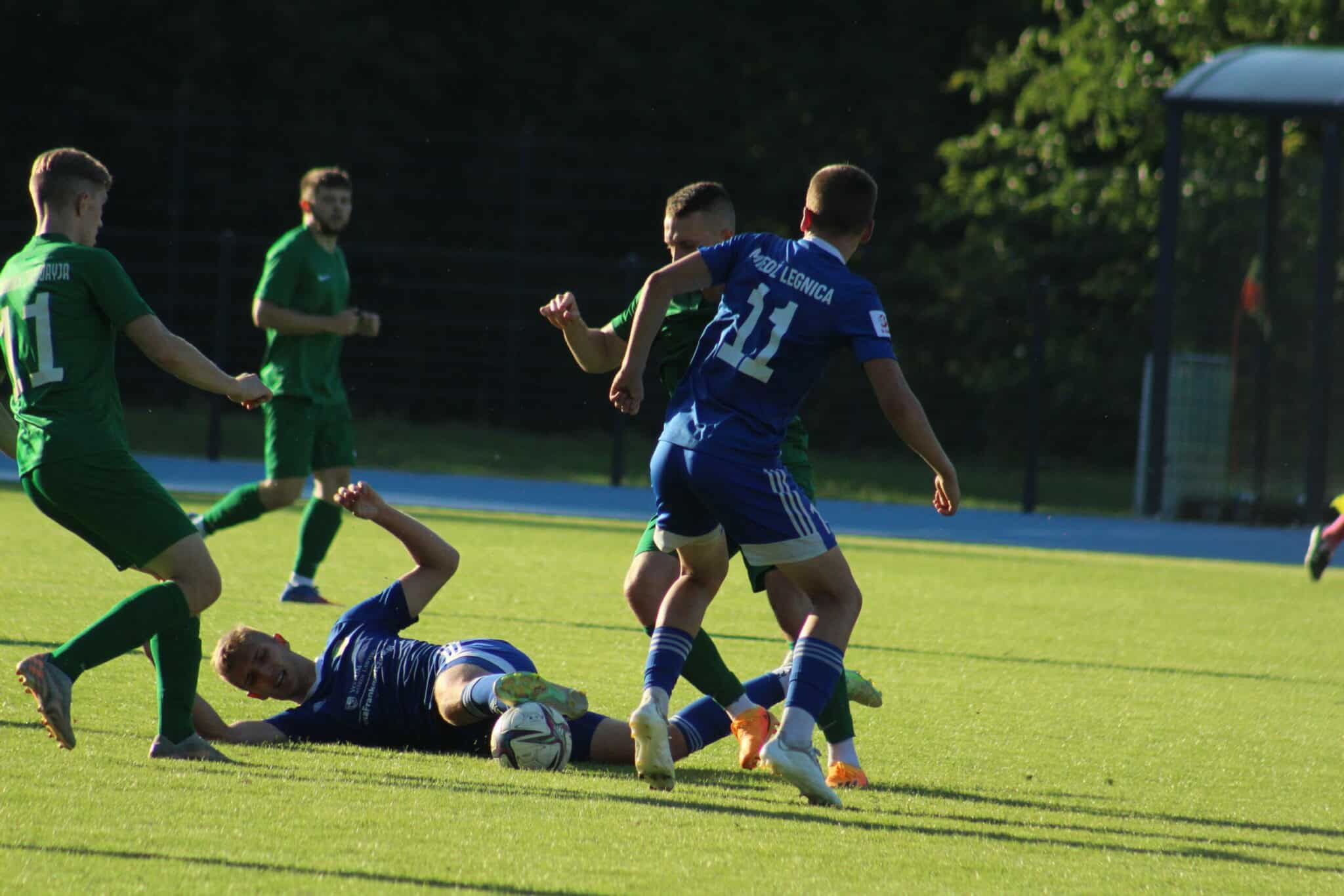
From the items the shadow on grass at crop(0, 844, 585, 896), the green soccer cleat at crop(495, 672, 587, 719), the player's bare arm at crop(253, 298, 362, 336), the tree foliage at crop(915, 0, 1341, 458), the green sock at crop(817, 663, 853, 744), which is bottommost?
the shadow on grass at crop(0, 844, 585, 896)

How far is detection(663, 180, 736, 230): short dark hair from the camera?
579cm

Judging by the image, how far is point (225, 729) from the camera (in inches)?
213

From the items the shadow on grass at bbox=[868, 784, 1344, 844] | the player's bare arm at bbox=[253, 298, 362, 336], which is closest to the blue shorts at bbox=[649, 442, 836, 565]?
the shadow on grass at bbox=[868, 784, 1344, 844]

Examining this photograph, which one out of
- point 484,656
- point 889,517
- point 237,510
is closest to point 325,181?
point 237,510

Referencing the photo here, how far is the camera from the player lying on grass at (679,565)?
5395 mm

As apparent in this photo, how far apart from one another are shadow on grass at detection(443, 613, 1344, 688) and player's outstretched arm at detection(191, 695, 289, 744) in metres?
3.17

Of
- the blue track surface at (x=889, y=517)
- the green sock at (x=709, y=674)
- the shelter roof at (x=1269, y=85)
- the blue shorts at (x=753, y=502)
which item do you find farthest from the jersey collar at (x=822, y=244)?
the shelter roof at (x=1269, y=85)

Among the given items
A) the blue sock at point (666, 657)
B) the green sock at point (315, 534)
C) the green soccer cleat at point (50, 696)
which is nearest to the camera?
the green soccer cleat at point (50, 696)

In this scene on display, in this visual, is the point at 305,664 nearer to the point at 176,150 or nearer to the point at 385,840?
the point at 385,840

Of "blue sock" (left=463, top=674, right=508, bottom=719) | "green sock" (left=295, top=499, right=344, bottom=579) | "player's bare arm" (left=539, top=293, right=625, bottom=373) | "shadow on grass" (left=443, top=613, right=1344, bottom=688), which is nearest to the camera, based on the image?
"blue sock" (left=463, top=674, right=508, bottom=719)

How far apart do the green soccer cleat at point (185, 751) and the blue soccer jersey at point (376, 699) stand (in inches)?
16.1

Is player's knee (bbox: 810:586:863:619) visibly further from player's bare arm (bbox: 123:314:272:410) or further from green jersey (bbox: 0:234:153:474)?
green jersey (bbox: 0:234:153:474)

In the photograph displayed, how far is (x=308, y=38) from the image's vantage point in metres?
27.6

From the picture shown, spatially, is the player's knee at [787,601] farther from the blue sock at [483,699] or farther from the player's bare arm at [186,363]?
the player's bare arm at [186,363]
